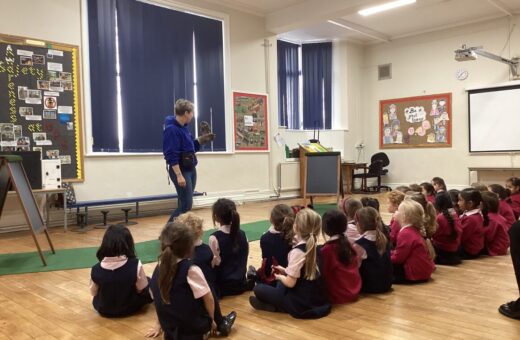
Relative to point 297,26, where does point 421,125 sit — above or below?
below

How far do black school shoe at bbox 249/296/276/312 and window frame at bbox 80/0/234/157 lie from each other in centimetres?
426

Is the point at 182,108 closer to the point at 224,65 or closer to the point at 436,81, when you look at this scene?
the point at 224,65

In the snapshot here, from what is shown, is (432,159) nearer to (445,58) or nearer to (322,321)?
(445,58)

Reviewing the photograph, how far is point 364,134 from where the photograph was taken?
432 inches

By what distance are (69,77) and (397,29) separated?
7046mm

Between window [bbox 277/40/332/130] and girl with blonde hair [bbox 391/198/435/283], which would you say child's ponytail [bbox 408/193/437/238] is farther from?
window [bbox 277/40/332/130]

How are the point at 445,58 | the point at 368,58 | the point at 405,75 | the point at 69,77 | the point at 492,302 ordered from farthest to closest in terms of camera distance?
the point at 368,58
the point at 405,75
the point at 445,58
the point at 69,77
the point at 492,302

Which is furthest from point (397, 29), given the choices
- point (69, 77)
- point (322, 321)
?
point (322, 321)

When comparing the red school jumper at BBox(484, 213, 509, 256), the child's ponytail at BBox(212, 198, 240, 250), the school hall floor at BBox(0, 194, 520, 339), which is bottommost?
the school hall floor at BBox(0, 194, 520, 339)

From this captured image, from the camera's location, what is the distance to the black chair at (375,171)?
9945 mm

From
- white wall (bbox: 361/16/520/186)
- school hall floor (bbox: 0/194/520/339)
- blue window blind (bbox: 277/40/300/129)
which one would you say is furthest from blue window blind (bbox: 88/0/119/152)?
white wall (bbox: 361/16/520/186)

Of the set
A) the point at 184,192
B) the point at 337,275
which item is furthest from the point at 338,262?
the point at 184,192

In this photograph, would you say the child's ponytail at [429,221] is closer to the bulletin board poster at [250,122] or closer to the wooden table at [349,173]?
the bulletin board poster at [250,122]

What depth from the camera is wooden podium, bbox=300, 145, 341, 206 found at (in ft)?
21.2
